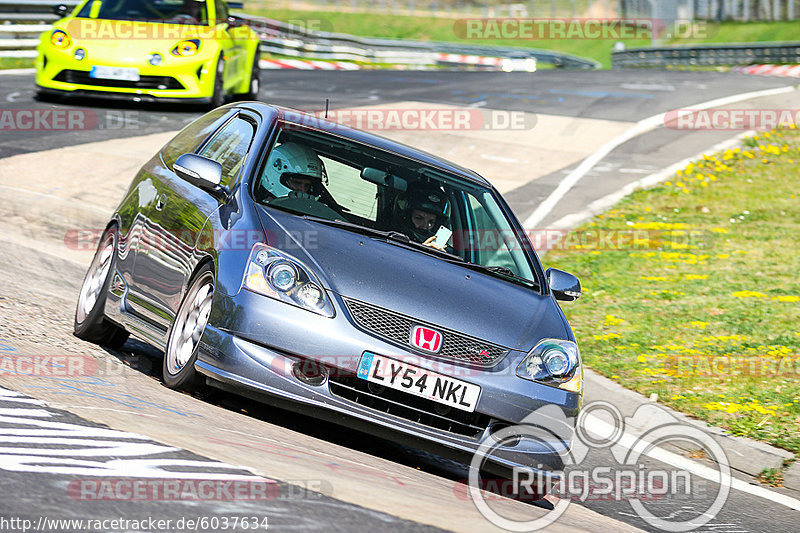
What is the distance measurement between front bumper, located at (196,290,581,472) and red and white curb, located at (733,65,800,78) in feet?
88.1

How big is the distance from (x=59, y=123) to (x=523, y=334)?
11.0 metres

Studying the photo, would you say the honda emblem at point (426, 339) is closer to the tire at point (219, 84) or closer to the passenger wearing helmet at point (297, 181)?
the passenger wearing helmet at point (297, 181)

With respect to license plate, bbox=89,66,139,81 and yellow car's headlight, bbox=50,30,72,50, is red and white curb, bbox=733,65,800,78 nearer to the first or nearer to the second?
license plate, bbox=89,66,139,81

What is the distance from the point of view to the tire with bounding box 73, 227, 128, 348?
277 inches

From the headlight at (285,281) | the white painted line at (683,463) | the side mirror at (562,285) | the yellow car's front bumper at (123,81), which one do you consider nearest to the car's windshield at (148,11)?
the yellow car's front bumper at (123,81)

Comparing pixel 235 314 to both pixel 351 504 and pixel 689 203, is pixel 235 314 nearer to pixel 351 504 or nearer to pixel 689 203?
pixel 351 504

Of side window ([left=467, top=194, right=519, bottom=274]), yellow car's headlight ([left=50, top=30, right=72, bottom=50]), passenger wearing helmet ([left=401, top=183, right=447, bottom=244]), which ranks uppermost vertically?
yellow car's headlight ([left=50, top=30, right=72, bottom=50])

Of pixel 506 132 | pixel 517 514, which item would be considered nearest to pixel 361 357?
pixel 517 514

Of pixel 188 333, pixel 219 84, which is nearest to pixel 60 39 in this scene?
pixel 219 84

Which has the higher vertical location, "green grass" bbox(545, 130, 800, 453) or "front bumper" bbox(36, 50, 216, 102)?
"front bumper" bbox(36, 50, 216, 102)

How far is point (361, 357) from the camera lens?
5387 mm

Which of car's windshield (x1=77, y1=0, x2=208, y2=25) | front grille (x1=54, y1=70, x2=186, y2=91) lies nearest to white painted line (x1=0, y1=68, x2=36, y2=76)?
car's windshield (x1=77, y1=0, x2=208, y2=25)

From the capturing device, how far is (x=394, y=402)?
544 centimetres

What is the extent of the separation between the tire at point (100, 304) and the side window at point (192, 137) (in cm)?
60
